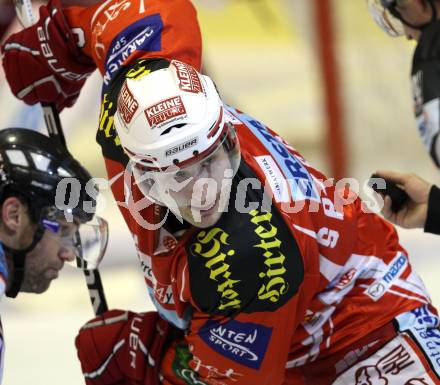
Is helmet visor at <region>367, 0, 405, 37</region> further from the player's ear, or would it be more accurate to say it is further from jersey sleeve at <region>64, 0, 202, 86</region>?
the player's ear

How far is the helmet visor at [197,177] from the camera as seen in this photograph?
67.1 inches

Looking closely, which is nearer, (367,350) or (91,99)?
(367,350)

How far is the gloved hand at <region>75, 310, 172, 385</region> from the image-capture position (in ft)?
7.05

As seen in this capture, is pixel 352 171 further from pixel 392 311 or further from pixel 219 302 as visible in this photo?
pixel 219 302

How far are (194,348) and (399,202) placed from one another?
55cm

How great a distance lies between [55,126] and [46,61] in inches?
6.3

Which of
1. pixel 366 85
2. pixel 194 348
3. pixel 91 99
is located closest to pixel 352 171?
pixel 366 85

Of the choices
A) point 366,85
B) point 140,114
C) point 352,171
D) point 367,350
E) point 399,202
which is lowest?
point 352,171

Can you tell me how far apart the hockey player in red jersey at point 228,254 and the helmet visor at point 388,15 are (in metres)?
0.58

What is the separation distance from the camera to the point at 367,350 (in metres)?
2.02

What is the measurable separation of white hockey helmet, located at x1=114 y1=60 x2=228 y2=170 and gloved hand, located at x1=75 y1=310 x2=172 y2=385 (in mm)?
567

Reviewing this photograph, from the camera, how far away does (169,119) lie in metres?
1.65

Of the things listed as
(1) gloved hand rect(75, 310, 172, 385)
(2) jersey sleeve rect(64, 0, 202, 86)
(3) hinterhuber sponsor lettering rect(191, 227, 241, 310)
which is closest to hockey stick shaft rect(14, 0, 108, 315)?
(1) gloved hand rect(75, 310, 172, 385)

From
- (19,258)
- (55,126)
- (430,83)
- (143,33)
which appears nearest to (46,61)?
(55,126)
